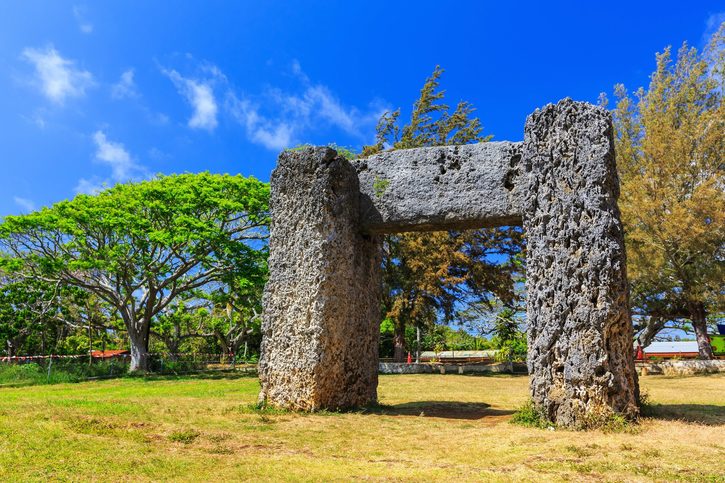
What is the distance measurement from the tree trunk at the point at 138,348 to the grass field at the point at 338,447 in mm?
14384

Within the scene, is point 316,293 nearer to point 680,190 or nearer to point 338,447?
point 338,447

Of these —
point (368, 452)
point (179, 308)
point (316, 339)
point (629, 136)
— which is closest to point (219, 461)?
point (368, 452)

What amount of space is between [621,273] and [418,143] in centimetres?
1821

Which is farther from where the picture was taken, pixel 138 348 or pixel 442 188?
pixel 138 348

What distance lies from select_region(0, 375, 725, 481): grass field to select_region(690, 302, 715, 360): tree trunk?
1565cm

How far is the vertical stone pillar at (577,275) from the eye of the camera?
6.16 meters

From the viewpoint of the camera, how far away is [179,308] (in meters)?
27.2

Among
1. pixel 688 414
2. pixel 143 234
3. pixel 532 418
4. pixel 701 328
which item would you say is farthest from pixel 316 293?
pixel 701 328

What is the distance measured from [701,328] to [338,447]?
67.2 ft

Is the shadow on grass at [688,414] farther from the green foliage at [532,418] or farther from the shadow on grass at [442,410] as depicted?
the shadow on grass at [442,410]

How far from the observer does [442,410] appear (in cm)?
827

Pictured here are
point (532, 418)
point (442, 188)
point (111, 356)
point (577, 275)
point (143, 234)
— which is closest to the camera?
point (577, 275)

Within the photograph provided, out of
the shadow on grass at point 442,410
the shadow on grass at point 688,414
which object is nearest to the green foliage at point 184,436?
the shadow on grass at point 442,410

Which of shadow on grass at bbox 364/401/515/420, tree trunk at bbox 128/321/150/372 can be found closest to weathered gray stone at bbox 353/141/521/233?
shadow on grass at bbox 364/401/515/420
